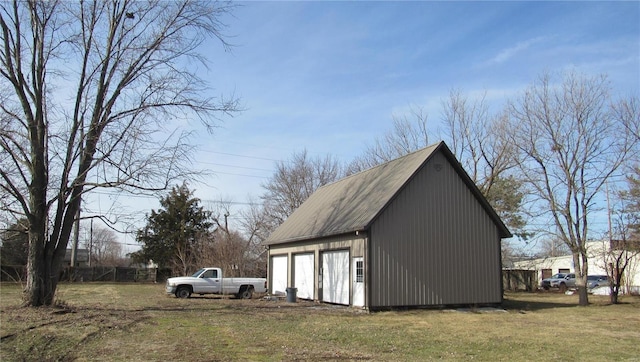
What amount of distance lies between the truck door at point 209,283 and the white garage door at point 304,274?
410 centimetres

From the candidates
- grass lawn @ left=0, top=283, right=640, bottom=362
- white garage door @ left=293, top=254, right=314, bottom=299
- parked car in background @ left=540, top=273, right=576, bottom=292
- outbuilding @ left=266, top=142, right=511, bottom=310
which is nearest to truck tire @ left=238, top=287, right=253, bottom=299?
white garage door @ left=293, top=254, right=314, bottom=299

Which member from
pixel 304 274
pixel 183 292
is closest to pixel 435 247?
pixel 304 274

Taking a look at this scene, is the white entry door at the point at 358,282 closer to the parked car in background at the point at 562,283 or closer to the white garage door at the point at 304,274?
the white garage door at the point at 304,274

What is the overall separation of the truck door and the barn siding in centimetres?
1039

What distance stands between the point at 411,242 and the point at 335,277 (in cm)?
363

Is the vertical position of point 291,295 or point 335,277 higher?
point 335,277

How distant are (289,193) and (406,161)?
2525 cm

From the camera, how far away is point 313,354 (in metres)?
10.3

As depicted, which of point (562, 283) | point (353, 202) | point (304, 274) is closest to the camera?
point (353, 202)

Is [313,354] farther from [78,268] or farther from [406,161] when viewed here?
[78,268]

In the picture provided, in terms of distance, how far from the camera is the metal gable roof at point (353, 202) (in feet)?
68.1

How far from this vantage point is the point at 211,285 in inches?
1049

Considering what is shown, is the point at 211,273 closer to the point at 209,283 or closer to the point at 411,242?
the point at 209,283

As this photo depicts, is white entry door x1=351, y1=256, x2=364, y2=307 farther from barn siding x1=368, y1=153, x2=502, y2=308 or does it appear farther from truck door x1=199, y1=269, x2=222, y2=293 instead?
truck door x1=199, y1=269, x2=222, y2=293
